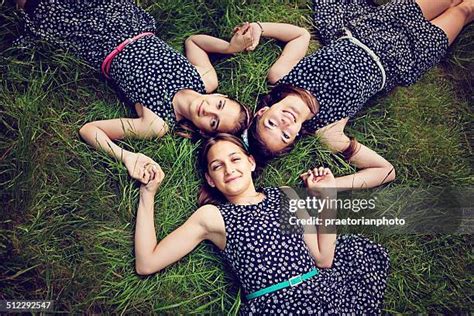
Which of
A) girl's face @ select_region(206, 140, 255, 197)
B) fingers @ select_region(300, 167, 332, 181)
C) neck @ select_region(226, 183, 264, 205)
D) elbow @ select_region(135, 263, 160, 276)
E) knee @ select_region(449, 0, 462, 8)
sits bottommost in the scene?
elbow @ select_region(135, 263, 160, 276)

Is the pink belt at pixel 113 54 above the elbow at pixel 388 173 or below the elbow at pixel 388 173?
above

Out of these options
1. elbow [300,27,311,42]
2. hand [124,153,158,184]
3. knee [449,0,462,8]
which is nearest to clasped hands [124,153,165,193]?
hand [124,153,158,184]

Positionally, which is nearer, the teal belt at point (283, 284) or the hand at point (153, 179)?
the teal belt at point (283, 284)

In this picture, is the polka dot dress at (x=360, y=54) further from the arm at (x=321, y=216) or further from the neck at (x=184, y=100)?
the neck at (x=184, y=100)

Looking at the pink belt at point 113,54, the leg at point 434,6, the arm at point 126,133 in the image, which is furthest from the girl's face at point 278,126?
the leg at point 434,6

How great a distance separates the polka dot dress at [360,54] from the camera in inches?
66.9

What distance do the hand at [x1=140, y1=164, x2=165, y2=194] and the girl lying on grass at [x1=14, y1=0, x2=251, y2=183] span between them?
0.02 metres

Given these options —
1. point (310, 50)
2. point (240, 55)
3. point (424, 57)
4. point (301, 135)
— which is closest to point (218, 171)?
point (301, 135)

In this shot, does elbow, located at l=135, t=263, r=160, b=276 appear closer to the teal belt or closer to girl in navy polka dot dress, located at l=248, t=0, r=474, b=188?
the teal belt

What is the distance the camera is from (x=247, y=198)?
1.57m

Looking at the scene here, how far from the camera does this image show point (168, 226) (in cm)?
160

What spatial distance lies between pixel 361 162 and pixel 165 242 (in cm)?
69

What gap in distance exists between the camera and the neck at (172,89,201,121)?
1.65 m

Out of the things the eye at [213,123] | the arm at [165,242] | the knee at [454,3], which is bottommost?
the arm at [165,242]
